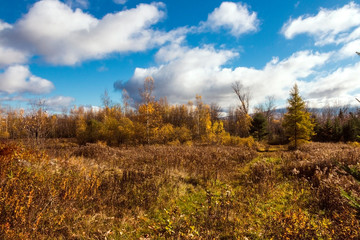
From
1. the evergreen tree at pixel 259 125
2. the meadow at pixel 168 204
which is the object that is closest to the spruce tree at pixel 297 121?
the evergreen tree at pixel 259 125

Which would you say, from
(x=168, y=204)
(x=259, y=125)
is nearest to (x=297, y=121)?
(x=259, y=125)

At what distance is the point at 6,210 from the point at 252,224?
17.4ft

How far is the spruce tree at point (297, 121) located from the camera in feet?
69.3

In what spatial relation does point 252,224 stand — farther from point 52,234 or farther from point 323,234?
point 52,234

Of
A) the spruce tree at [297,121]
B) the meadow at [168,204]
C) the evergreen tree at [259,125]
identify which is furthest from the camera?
the evergreen tree at [259,125]

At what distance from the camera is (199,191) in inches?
256

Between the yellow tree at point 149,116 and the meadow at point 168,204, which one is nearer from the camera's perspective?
the meadow at point 168,204

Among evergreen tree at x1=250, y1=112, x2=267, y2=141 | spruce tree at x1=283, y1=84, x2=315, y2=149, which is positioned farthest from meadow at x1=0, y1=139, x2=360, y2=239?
evergreen tree at x1=250, y1=112, x2=267, y2=141

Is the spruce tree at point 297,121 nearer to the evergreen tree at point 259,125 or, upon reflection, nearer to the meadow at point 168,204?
the evergreen tree at point 259,125

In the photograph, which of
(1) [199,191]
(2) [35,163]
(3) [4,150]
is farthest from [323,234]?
(3) [4,150]

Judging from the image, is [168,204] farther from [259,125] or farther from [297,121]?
[259,125]

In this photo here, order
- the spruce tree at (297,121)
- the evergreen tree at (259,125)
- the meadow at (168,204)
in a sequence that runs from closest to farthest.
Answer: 1. the meadow at (168,204)
2. the spruce tree at (297,121)
3. the evergreen tree at (259,125)

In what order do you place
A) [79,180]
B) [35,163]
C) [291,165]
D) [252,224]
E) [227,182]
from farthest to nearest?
1. [291,165]
2. [227,182]
3. [35,163]
4. [79,180]
5. [252,224]

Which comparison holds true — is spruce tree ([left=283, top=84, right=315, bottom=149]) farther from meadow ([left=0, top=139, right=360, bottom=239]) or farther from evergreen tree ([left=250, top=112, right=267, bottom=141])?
meadow ([left=0, top=139, right=360, bottom=239])
